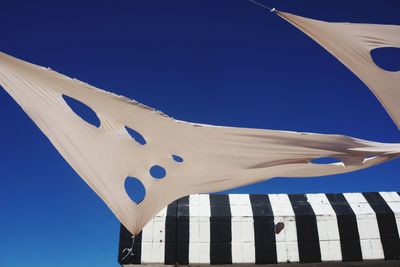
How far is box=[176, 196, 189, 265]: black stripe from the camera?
8.45m

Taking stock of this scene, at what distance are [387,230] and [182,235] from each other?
446cm

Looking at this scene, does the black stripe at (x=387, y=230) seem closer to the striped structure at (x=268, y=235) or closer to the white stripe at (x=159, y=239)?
the striped structure at (x=268, y=235)

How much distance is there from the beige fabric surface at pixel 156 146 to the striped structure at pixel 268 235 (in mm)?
4103

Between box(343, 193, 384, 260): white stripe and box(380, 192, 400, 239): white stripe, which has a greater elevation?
box(380, 192, 400, 239): white stripe

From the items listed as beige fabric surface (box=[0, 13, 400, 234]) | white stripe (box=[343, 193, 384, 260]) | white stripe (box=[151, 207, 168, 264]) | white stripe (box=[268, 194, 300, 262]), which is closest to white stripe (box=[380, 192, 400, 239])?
white stripe (box=[343, 193, 384, 260])

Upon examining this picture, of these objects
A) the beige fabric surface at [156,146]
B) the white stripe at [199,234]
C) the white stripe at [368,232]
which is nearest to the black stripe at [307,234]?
the white stripe at [368,232]

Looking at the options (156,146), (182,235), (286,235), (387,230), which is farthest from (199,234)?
(156,146)

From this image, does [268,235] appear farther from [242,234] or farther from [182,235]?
[182,235]

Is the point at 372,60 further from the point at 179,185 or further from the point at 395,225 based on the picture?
the point at 395,225

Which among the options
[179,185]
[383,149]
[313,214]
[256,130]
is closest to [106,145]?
[179,185]

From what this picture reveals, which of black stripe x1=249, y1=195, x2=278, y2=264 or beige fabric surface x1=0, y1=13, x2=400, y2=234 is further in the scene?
black stripe x1=249, y1=195, x2=278, y2=264

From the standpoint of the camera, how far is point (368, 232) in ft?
28.5

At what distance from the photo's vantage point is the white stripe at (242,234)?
852cm

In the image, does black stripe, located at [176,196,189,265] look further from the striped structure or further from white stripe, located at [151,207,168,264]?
white stripe, located at [151,207,168,264]
